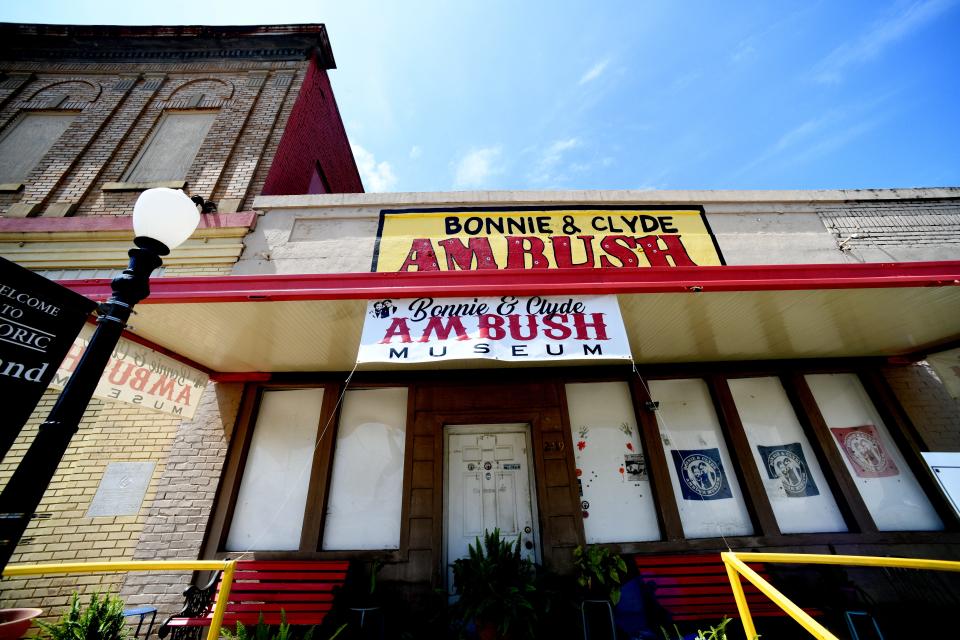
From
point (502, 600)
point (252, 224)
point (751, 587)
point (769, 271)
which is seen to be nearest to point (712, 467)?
point (751, 587)

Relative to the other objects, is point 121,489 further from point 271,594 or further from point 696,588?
point 696,588

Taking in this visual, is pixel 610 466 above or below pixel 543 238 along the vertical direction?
below

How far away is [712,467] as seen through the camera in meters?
5.31

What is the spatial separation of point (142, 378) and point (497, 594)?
4.64m

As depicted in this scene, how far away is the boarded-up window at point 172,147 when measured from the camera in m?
6.74

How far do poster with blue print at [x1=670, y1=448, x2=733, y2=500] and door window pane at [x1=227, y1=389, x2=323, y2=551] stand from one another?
5.11 meters

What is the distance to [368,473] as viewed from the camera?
16.9ft

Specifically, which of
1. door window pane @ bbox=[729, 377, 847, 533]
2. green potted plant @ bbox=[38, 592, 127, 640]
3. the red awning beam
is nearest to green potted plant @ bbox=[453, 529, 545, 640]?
the red awning beam

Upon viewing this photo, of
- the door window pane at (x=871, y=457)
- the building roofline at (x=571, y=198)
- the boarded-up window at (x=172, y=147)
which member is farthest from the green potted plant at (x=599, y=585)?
the boarded-up window at (x=172, y=147)

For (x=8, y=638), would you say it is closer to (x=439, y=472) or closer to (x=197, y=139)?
(x=439, y=472)

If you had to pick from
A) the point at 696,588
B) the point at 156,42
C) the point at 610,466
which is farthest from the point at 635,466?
the point at 156,42

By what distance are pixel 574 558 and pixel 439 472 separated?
1967 mm

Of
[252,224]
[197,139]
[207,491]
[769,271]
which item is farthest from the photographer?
[197,139]

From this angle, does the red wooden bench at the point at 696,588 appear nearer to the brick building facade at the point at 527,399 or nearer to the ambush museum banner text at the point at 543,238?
the brick building facade at the point at 527,399
